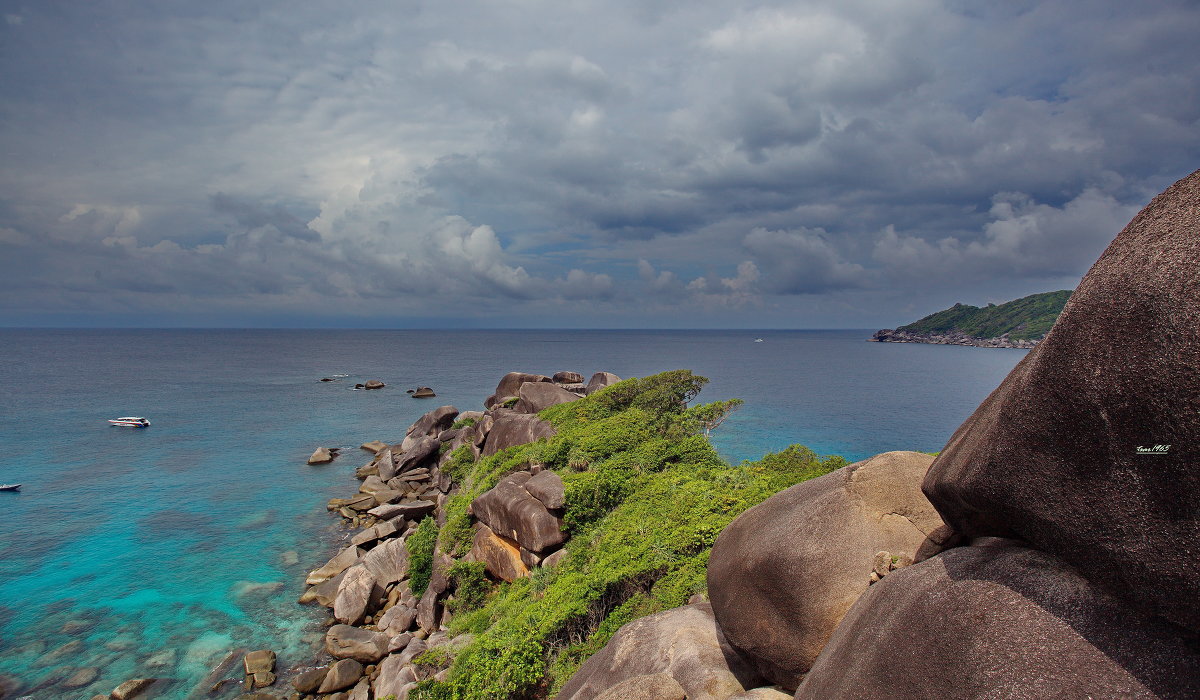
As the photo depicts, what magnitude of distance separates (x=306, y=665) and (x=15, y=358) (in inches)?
7367

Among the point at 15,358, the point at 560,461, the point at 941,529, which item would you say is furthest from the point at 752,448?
the point at 15,358

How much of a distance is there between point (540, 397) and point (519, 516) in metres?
17.2

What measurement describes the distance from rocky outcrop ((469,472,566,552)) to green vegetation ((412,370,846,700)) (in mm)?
668

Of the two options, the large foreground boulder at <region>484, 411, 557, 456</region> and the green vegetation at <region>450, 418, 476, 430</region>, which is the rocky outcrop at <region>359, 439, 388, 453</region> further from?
the large foreground boulder at <region>484, 411, 557, 456</region>

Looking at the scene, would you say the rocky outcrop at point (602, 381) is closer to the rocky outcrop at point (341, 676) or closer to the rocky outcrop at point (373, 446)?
the rocky outcrop at point (341, 676)

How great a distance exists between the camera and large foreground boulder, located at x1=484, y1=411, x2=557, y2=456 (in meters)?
30.1

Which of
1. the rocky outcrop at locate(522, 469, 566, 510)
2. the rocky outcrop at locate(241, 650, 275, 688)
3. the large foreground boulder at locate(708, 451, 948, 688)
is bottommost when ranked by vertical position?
the rocky outcrop at locate(241, 650, 275, 688)

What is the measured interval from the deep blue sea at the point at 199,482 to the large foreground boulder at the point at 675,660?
59.7 ft

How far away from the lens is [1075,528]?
15.5ft

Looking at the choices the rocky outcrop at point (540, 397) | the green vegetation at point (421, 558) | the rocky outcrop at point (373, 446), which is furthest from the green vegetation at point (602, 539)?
the rocky outcrop at point (373, 446)

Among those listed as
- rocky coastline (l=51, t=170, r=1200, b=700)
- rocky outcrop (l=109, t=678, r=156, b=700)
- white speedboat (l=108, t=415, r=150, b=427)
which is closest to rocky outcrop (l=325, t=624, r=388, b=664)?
rocky coastline (l=51, t=170, r=1200, b=700)

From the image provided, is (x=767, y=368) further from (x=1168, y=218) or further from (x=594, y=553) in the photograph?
(x=1168, y=218)

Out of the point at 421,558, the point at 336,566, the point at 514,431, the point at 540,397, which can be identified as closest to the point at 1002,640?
the point at 421,558

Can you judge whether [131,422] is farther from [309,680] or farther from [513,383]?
[309,680]
